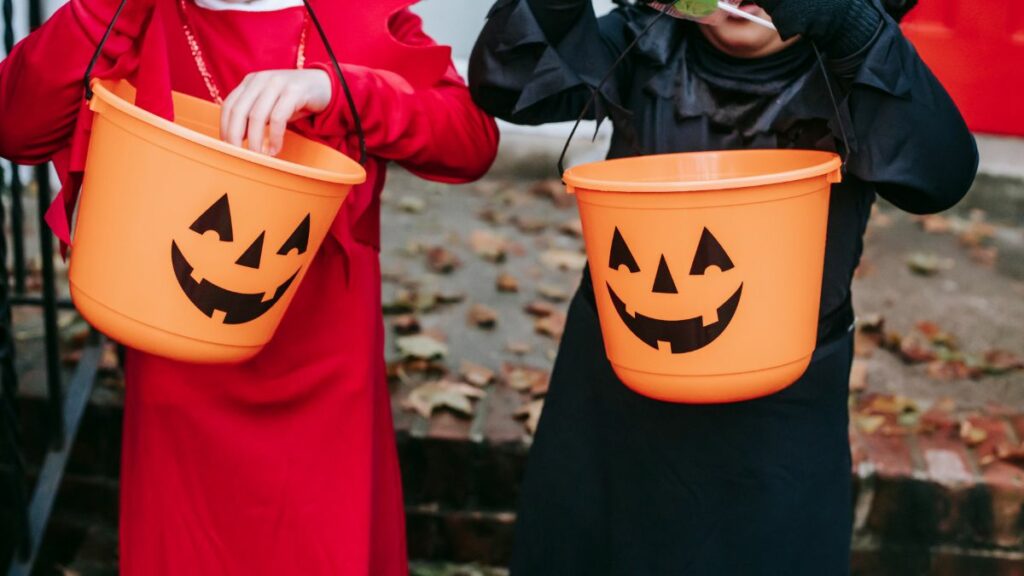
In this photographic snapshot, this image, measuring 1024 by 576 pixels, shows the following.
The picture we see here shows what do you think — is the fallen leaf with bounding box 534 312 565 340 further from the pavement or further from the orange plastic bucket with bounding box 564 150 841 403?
the orange plastic bucket with bounding box 564 150 841 403

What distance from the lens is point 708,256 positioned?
152 cm

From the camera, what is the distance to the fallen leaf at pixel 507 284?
3496 mm

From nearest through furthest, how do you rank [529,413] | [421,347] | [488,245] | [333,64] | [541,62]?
[333,64], [541,62], [529,413], [421,347], [488,245]

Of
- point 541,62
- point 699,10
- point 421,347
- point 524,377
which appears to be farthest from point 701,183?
point 421,347

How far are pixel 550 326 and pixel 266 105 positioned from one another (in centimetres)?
178

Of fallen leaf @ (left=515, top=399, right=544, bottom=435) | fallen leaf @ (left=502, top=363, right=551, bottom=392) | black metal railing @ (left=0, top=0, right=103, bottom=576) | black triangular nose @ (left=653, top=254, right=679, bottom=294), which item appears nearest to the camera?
black triangular nose @ (left=653, top=254, right=679, bottom=294)

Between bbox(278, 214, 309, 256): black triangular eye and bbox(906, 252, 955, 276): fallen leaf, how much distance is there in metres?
2.74

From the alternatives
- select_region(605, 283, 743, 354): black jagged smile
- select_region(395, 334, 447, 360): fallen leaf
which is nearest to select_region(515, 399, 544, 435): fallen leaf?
select_region(395, 334, 447, 360): fallen leaf

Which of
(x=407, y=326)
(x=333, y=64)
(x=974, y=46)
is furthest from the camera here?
(x=974, y=46)

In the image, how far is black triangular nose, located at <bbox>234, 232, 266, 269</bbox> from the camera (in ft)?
5.00

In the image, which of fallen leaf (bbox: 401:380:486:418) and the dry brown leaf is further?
the dry brown leaf

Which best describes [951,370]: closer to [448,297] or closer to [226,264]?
[448,297]

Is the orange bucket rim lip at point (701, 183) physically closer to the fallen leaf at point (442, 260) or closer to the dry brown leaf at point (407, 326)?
the dry brown leaf at point (407, 326)

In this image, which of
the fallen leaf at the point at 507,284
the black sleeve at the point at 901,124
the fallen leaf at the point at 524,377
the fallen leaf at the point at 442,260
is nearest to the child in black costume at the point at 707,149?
the black sleeve at the point at 901,124
